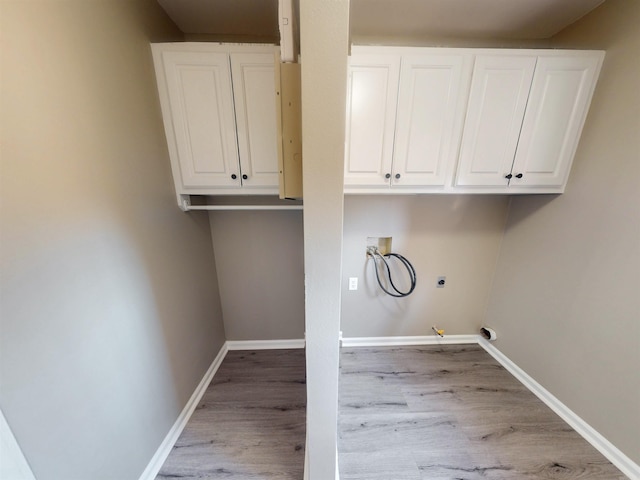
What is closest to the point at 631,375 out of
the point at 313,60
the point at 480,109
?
the point at 480,109

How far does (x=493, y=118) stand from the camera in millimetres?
1455

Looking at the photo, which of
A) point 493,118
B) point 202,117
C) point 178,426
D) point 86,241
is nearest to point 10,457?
point 86,241

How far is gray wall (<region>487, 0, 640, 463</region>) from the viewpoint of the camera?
1231mm

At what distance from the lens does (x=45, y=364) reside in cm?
76

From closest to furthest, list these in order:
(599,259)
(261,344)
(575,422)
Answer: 1. (599,259)
2. (575,422)
3. (261,344)

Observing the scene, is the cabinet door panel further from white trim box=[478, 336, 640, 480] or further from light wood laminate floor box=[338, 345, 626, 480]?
white trim box=[478, 336, 640, 480]

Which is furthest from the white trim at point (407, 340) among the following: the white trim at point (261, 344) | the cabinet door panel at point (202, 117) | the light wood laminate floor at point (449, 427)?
the cabinet door panel at point (202, 117)

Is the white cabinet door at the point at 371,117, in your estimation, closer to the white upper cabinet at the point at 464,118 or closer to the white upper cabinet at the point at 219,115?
the white upper cabinet at the point at 464,118

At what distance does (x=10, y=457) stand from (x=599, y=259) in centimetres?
283

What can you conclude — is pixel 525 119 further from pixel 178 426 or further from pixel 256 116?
pixel 178 426

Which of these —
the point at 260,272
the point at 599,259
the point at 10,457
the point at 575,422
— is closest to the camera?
the point at 10,457

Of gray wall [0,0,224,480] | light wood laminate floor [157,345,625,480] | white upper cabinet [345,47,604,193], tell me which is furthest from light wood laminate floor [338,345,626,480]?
white upper cabinet [345,47,604,193]

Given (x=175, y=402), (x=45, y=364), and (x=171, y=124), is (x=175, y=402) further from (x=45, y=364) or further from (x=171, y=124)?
(x=171, y=124)

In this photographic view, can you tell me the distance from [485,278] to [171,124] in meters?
2.85
